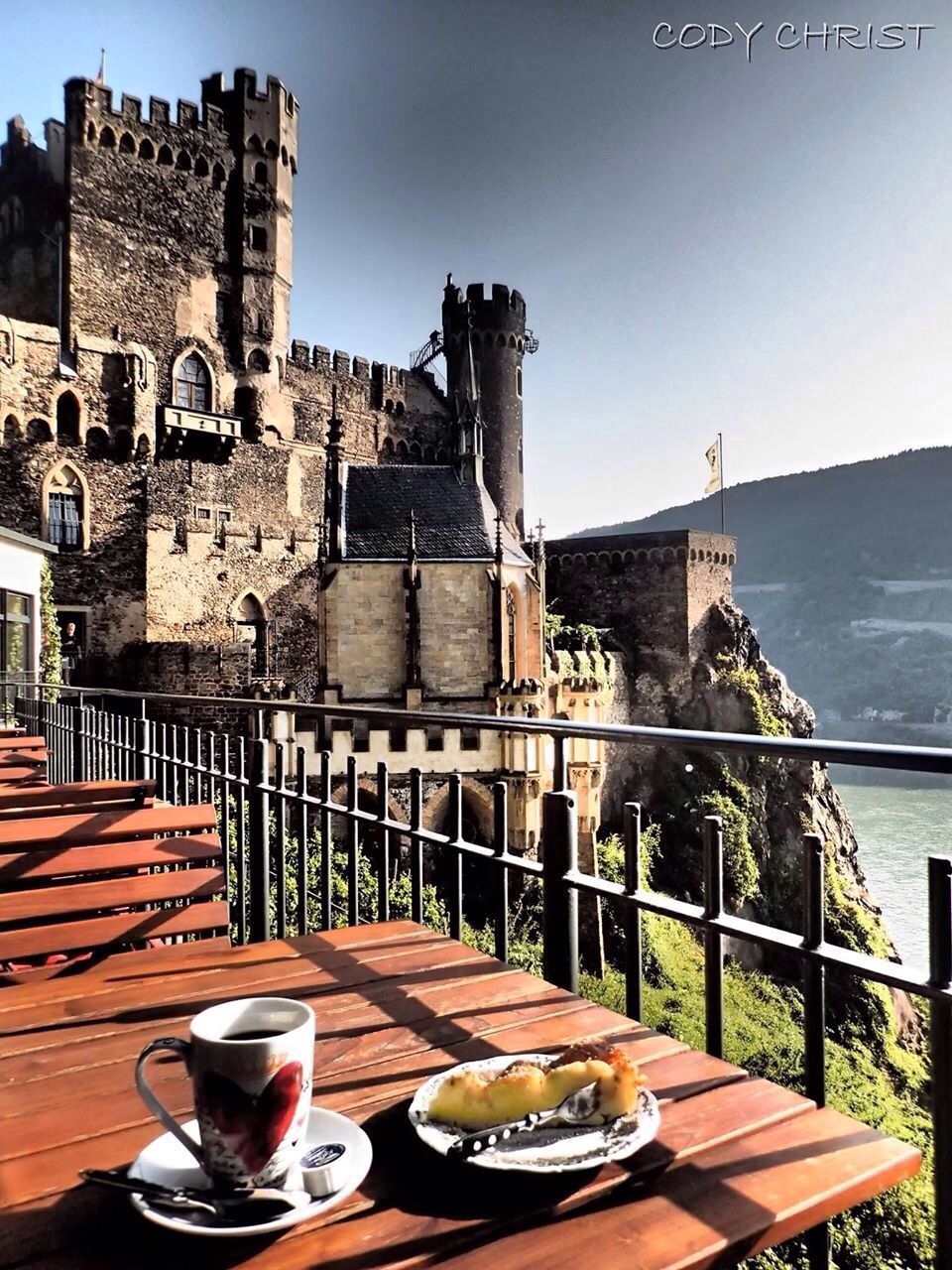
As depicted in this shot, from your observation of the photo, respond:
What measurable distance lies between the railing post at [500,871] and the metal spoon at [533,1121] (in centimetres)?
124

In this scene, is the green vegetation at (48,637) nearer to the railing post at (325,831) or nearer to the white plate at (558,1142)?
the railing post at (325,831)

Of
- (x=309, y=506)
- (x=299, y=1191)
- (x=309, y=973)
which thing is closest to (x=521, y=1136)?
(x=299, y=1191)

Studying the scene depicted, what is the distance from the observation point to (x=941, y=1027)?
159 cm

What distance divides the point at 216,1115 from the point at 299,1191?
13cm

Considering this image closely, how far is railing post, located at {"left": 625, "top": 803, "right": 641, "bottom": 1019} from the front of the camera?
216 cm

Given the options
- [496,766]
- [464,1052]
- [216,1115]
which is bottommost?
[496,766]

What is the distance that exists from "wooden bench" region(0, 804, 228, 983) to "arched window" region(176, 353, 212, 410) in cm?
3057

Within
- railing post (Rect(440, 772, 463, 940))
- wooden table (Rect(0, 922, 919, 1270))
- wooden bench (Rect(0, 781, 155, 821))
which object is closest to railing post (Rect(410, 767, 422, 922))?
railing post (Rect(440, 772, 463, 940))

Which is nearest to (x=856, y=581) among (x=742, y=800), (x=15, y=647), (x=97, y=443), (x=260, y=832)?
(x=742, y=800)

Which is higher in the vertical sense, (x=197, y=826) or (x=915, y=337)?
(x=915, y=337)

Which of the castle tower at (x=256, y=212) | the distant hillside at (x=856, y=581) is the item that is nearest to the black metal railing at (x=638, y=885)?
the castle tower at (x=256, y=212)

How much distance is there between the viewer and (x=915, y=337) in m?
67.8

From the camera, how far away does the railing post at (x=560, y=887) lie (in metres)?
2.44

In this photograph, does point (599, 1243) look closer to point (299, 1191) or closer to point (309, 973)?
point (299, 1191)
